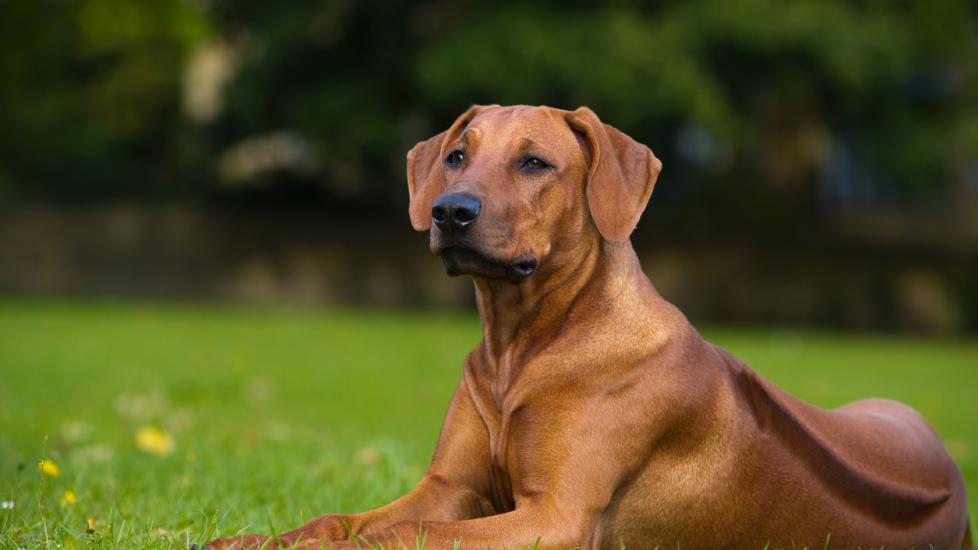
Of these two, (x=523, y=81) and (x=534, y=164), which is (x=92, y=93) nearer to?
(x=523, y=81)

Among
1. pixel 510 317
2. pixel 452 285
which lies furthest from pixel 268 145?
pixel 510 317

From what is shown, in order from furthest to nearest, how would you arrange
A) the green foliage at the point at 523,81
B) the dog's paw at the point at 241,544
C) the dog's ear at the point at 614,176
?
the green foliage at the point at 523,81
the dog's ear at the point at 614,176
the dog's paw at the point at 241,544

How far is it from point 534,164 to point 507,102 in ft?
54.3

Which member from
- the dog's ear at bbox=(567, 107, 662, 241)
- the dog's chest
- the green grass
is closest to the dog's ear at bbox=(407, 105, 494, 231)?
the dog's ear at bbox=(567, 107, 662, 241)

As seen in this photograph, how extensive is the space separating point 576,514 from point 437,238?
3.15ft

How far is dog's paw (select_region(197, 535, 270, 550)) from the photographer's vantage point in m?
3.59

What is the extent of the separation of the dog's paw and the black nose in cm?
109

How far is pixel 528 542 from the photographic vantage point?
3.53 m

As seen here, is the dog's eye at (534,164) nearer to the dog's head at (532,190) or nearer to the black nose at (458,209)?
the dog's head at (532,190)

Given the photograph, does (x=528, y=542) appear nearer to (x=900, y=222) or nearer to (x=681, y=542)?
(x=681, y=542)

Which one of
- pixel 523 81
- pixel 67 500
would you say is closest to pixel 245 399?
pixel 67 500

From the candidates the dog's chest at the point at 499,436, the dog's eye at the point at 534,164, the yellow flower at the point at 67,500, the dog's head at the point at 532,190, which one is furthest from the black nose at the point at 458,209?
the yellow flower at the point at 67,500

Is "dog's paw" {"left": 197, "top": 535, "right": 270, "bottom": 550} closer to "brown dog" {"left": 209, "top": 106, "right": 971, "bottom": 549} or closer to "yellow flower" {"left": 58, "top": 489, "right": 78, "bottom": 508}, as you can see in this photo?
"brown dog" {"left": 209, "top": 106, "right": 971, "bottom": 549}

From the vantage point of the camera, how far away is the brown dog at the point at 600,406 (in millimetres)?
3826
